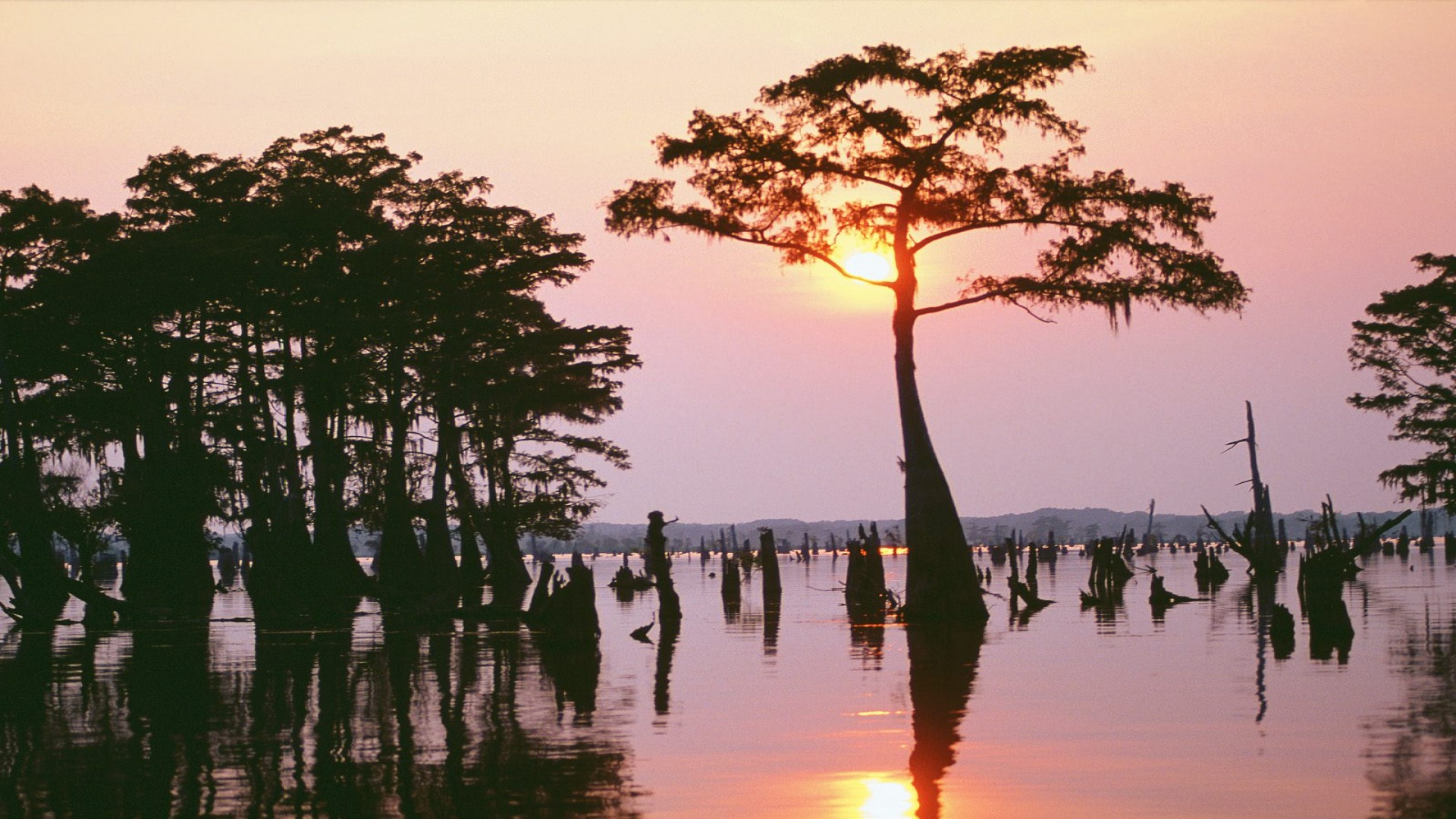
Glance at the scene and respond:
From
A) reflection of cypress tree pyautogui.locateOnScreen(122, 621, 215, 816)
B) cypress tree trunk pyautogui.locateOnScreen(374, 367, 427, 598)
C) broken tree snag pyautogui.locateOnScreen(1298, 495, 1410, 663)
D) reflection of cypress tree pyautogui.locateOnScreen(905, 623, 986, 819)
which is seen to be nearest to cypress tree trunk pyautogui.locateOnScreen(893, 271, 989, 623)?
reflection of cypress tree pyautogui.locateOnScreen(905, 623, 986, 819)

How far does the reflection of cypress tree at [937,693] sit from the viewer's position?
1493 centimetres

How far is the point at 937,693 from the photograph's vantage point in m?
22.3

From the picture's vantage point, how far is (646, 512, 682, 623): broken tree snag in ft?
116

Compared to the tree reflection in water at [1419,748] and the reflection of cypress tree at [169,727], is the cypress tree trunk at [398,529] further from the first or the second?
the tree reflection in water at [1419,748]

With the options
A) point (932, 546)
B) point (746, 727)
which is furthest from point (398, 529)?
point (746, 727)

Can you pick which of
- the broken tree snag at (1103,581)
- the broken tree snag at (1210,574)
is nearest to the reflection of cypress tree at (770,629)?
the broken tree snag at (1103,581)

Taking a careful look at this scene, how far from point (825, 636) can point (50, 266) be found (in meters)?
20.8

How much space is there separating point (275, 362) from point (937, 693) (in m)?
34.4

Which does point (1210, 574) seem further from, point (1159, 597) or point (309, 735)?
point (309, 735)

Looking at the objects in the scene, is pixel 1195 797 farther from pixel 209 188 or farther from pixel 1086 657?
pixel 209 188

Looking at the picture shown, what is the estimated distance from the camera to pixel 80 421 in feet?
164

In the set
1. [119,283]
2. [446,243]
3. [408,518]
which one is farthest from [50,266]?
[408,518]

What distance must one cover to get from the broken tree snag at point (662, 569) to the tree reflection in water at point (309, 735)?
13.5ft

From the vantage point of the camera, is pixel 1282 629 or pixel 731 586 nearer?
pixel 1282 629
